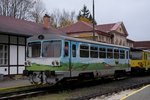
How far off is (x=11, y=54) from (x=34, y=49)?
351 inches

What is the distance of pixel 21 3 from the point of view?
67.5 meters

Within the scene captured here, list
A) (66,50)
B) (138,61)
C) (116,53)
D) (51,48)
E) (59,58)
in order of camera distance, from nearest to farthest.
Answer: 1. (59,58)
2. (66,50)
3. (51,48)
4. (116,53)
5. (138,61)

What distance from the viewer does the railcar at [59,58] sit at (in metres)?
17.5

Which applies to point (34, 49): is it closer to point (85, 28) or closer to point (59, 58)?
point (59, 58)

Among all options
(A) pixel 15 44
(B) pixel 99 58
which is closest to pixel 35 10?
(A) pixel 15 44

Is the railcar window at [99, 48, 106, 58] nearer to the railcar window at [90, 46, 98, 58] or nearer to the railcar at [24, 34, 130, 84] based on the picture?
the railcar at [24, 34, 130, 84]

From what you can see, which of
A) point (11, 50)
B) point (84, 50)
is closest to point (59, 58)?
point (84, 50)

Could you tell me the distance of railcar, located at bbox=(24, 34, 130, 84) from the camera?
57.5 feet

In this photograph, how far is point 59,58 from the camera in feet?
57.7

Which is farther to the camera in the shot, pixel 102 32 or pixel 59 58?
pixel 102 32

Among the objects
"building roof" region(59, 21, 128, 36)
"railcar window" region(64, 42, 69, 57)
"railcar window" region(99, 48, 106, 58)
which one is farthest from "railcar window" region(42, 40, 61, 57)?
"building roof" region(59, 21, 128, 36)

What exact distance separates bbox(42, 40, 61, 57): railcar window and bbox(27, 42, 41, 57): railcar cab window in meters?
0.34

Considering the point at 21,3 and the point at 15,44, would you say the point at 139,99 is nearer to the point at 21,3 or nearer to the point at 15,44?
the point at 15,44

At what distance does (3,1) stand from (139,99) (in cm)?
5393
